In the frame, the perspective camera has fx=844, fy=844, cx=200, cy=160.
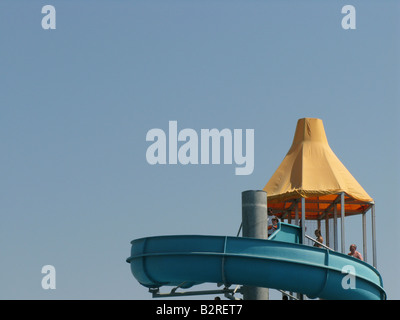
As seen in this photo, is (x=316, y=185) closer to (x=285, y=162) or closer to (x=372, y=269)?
(x=285, y=162)

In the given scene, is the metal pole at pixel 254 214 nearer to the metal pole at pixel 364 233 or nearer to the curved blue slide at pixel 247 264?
the curved blue slide at pixel 247 264

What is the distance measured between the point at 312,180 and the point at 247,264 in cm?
1143

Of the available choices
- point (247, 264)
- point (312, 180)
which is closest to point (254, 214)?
point (247, 264)

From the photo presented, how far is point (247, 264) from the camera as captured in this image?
2708 centimetres

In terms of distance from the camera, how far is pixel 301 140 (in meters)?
40.0

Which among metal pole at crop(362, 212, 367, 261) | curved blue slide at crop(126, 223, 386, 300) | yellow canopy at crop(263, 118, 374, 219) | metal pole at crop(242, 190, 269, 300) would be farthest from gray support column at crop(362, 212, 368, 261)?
metal pole at crop(242, 190, 269, 300)

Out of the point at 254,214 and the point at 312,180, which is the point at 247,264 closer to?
the point at 254,214

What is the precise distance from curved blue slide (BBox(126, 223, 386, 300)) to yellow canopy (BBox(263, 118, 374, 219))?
8.59 meters

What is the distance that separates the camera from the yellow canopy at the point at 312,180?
3731 cm

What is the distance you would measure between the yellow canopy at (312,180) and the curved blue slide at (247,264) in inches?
338

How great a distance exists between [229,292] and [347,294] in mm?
3992

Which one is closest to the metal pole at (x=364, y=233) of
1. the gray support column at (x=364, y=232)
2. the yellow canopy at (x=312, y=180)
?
the gray support column at (x=364, y=232)
